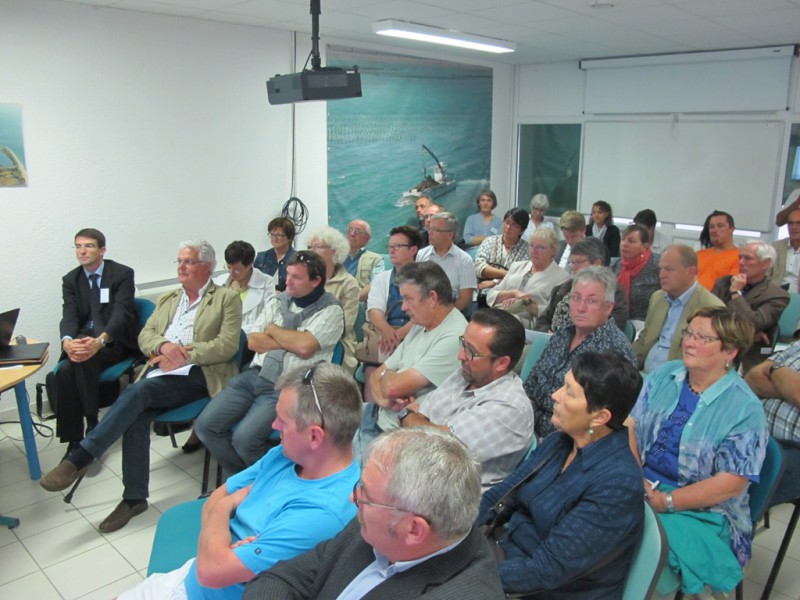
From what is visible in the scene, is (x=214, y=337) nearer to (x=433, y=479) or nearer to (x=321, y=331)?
(x=321, y=331)

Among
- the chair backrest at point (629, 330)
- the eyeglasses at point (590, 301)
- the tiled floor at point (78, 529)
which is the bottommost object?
the tiled floor at point (78, 529)

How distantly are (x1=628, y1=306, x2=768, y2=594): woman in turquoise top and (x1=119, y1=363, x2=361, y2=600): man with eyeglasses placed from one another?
1.00m

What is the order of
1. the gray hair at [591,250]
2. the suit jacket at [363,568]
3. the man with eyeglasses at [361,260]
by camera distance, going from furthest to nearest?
the man with eyeglasses at [361,260]
the gray hair at [591,250]
the suit jacket at [363,568]

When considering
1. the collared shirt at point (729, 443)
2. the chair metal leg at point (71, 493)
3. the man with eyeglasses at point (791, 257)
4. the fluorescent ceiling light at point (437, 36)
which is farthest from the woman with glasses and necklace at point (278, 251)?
the man with eyeglasses at point (791, 257)

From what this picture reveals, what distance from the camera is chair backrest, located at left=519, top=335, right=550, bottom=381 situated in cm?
312

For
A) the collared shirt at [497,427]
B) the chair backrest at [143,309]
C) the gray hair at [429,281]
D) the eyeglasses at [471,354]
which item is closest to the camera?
the collared shirt at [497,427]

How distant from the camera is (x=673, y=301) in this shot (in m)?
3.55

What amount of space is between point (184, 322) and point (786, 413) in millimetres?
3124

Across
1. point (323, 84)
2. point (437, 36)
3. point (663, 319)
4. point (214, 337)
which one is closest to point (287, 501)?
point (214, 337)

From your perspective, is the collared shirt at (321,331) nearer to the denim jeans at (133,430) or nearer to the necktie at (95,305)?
the denim jeans at (133,430)

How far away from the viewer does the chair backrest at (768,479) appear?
7.10ft

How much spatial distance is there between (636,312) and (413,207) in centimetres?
366

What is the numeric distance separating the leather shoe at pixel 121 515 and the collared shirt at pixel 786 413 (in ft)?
10.1

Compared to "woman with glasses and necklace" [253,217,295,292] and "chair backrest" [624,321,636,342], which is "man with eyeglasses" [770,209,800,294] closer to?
"chair backrest" [624,321,636,342]
